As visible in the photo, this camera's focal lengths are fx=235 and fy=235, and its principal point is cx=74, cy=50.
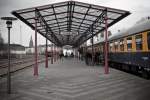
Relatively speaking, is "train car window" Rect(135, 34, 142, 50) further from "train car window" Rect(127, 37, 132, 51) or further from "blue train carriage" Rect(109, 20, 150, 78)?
"train car window" Rect(127, 37, 132, 51)

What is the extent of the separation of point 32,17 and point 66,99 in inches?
426

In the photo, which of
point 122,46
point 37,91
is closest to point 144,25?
point 122,46

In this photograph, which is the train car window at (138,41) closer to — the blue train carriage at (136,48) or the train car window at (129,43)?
the blue train carriage at (136,48)

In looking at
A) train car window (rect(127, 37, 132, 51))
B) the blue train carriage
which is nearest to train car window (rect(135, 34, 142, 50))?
the blue train carriage

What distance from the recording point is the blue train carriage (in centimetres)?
1288

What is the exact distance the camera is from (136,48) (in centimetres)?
1479

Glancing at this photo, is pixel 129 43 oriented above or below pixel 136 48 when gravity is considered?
above

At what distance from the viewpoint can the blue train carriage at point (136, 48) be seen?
1288 centimetres

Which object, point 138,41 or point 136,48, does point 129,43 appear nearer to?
point 136,48

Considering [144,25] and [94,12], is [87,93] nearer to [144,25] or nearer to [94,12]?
[144,25]

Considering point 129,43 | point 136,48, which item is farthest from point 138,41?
point 129,43

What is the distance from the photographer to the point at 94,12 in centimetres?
1855

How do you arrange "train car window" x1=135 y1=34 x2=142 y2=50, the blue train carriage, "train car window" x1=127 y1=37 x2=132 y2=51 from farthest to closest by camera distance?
"train car window" x1=127 y1=37 x2=132 y2=51 → "train car window" x1=135 y1=34 x2=142 y2=50 → the blue train carriage

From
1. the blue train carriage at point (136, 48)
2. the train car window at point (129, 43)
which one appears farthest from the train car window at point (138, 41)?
the train car window at point (129, 43)
